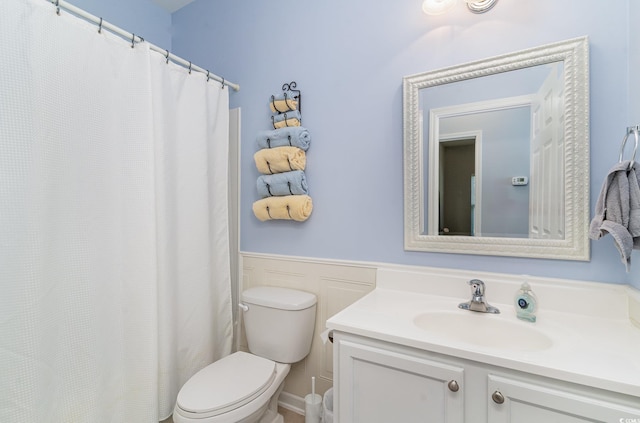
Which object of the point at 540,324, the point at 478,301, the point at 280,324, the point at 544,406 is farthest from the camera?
the point at 280,324

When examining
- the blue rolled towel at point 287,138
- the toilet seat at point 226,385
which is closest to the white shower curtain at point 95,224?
the toilet seat at point 226,385

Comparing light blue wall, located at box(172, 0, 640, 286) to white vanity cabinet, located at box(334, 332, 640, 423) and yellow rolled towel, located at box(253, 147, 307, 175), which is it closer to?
yellow rolled towel, located at box(253, 147, 307, 175)

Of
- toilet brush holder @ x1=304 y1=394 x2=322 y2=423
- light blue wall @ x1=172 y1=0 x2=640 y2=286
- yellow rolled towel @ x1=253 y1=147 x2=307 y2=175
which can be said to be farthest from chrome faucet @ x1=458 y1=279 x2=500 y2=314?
yellow rolled towel @ x1=253 y1=147 x2=307 y2=175

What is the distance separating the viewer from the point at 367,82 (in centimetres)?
144

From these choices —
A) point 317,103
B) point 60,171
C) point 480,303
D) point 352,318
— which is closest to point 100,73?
point 60,171

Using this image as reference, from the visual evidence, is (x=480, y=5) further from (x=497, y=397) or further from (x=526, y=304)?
(x=497, y=397)

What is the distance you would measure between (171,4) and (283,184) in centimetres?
170

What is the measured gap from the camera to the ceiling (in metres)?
2.08

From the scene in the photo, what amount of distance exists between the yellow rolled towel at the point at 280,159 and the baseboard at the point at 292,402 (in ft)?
4.29

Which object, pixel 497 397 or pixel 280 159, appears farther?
pixel 280 159

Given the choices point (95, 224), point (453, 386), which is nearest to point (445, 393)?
point (453, 386)

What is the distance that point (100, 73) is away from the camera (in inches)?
46.8

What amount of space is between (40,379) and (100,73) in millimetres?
1173

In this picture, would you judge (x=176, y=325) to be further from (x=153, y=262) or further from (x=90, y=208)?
(x=90, y=208)
